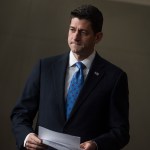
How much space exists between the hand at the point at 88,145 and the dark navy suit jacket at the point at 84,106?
33 millimetres

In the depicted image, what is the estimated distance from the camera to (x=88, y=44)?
1.74m

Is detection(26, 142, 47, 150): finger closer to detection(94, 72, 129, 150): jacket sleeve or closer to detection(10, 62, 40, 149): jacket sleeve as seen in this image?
detection(10, 62, 40, 149): jacket sleeve

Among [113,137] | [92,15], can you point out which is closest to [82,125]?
[113,137]

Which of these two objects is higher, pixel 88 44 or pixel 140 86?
pixel 88 44

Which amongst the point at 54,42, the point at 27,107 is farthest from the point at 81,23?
the point at 54,42

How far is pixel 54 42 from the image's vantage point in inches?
107

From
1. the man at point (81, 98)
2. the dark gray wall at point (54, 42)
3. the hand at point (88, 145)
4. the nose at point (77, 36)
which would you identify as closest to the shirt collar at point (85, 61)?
the man at point (81, 98)

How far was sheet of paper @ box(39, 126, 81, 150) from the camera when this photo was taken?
1532 mm

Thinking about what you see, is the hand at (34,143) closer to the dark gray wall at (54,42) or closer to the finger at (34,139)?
the finger at (34,139)

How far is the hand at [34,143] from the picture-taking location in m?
1.56

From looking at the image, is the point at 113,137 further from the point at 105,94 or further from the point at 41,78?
the point at 41,78

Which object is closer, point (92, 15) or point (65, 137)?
point (65, 137)

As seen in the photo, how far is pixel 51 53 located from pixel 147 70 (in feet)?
2.59

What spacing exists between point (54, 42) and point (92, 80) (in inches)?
41.7
